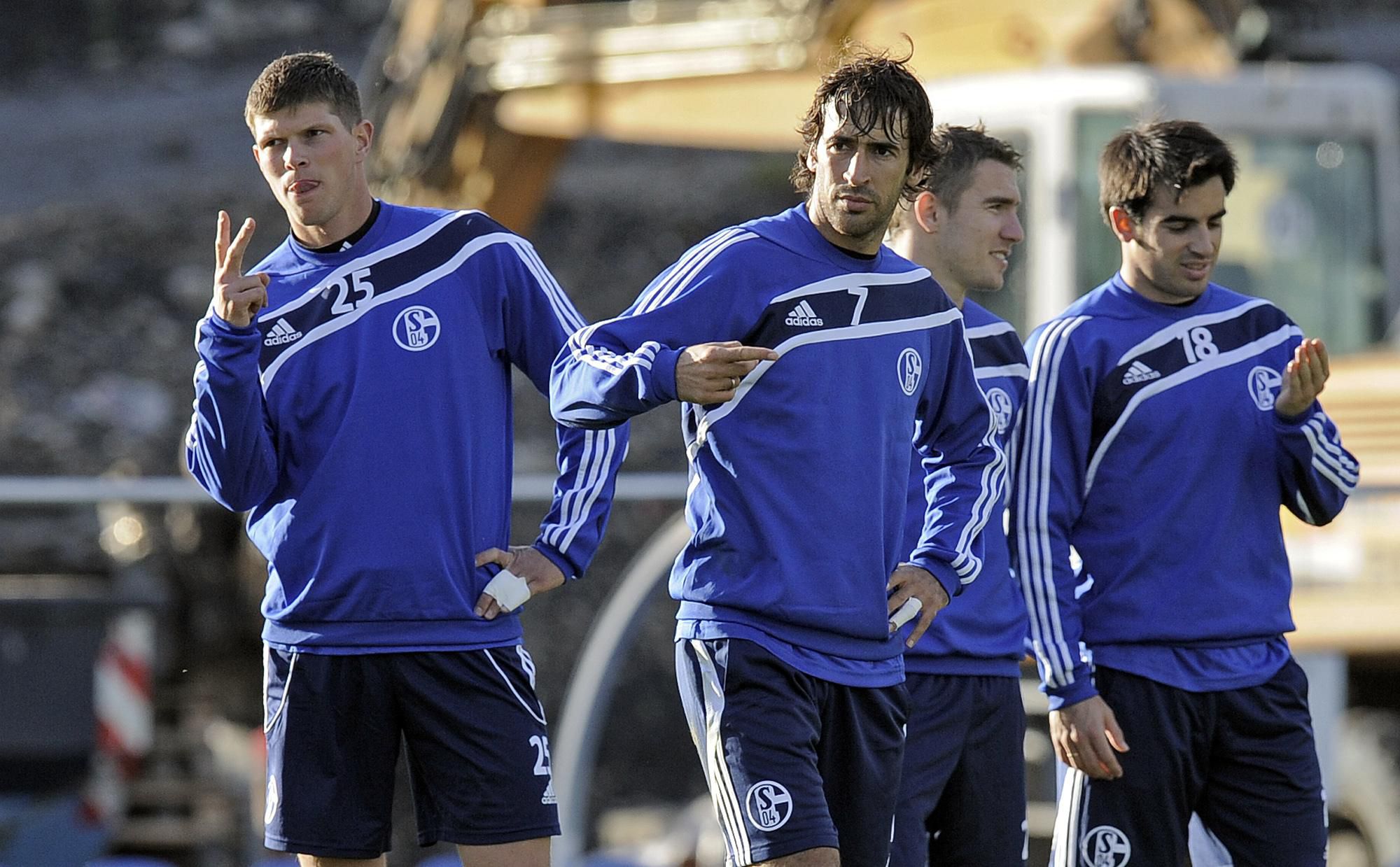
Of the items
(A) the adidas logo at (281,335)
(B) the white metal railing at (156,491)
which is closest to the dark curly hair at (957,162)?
(A) the adidas logo at (281,335)

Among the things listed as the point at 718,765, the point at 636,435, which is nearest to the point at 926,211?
the point at 718,765

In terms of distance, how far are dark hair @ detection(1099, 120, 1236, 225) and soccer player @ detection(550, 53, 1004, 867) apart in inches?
32.9

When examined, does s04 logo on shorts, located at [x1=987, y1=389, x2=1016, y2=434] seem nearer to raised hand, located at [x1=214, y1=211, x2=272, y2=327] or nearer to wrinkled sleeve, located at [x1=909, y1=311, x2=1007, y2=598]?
wrinkled sleeve, located at [x1=909, y1=311, x2=1007, y2=598]

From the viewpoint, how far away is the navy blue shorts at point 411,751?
4000mm

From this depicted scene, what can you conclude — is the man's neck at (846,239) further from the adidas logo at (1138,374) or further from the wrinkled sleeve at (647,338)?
the adidas logo at (1138,374)

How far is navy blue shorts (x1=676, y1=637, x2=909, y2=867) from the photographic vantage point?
366 centimetres

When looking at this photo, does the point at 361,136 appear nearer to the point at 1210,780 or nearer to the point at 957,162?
the point at 957,162

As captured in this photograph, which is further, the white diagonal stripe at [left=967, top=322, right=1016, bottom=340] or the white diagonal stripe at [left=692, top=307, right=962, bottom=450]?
the white diagonal stripe at [left=967, top=322, right=1016, bottom=340]

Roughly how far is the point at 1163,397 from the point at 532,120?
7.90 meters

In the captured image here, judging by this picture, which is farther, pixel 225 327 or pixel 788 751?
pixel 225 327

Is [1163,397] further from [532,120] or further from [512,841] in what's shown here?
[532,120]

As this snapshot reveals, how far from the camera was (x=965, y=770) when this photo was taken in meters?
4.50

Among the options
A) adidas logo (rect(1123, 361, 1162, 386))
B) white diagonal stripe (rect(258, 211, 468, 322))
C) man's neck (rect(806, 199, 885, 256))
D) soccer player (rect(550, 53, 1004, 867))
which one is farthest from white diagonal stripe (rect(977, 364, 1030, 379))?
white diagonal stripe (rect(258, 211, 468, 322))

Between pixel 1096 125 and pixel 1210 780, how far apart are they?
5.27 metres
